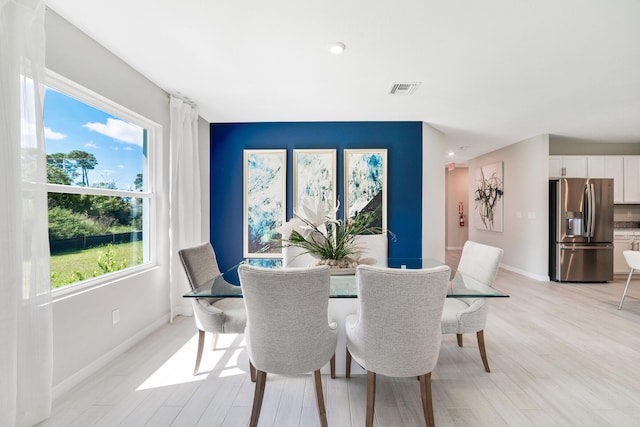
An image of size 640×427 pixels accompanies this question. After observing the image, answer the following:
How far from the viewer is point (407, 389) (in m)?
1.98

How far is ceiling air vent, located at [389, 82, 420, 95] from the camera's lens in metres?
2.92

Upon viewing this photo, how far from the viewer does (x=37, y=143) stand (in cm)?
163

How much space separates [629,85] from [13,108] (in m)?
5.07

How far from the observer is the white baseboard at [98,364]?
1933 mm

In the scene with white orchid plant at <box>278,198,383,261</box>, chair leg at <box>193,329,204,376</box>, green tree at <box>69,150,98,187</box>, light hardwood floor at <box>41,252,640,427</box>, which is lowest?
light hardwood floor at <box>41,252,640,427</box>

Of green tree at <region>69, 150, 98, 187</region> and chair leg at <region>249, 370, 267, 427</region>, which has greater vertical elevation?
green tree at <region>69, 150, 98, 187</region>

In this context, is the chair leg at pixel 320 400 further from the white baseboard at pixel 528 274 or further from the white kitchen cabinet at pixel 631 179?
the white kitchen cabinet at pixel 631 179

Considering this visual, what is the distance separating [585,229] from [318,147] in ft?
15.0

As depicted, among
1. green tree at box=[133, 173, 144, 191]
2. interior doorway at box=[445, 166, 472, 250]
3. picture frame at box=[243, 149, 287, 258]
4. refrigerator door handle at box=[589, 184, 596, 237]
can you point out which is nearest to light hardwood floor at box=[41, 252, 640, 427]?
green tree at box=[133, 173, 144, 191]

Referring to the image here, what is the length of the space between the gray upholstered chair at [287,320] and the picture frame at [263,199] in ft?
8.86

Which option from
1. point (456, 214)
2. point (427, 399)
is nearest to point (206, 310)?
point (427, 399)

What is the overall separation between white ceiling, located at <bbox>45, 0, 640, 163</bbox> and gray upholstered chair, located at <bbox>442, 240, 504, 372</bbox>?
1605 millimetres

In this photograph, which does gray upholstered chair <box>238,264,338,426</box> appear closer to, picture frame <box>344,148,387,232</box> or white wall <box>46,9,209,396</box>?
white wall <box>46,9,209,396</box>

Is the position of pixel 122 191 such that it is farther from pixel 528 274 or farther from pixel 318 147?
pixel 528 274
